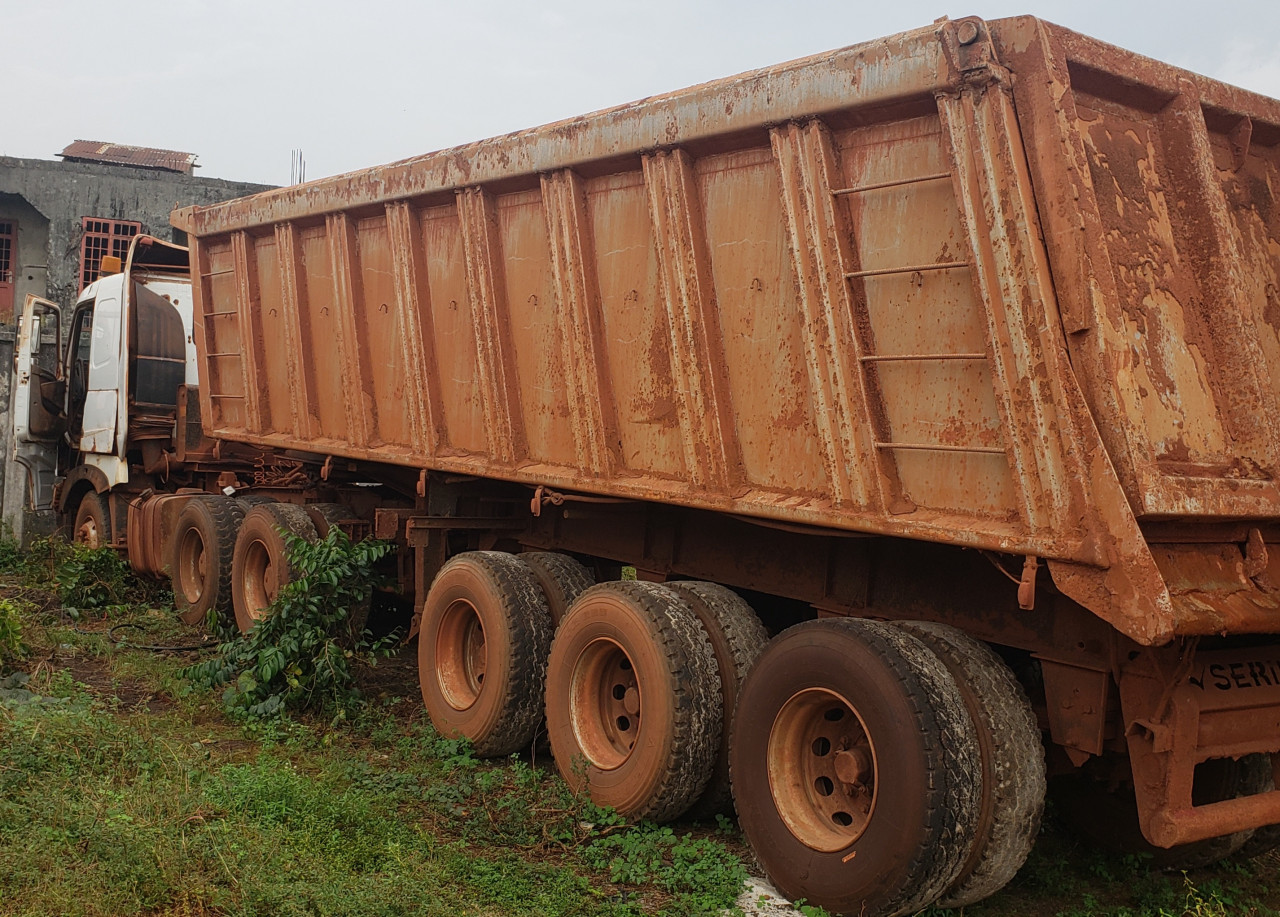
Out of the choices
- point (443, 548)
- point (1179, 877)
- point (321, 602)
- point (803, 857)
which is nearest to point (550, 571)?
point (443, 548)

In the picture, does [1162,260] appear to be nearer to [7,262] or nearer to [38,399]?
[38,399]

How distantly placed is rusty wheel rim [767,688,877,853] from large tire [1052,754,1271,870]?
993mm

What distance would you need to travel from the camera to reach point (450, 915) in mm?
3709

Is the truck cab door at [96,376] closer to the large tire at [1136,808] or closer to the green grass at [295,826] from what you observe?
the green grass at [295,826]

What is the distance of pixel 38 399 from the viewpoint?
11508 millimetres

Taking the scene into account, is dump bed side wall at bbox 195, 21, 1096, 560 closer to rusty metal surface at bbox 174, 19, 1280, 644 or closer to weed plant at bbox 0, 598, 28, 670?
rusty metal surface at bbox 174, 19, 1280, 644

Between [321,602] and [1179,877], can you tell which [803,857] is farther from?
[321,602]

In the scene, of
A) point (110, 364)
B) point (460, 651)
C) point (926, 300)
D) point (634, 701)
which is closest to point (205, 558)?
point (110, 364)

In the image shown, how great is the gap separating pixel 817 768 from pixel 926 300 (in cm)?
176

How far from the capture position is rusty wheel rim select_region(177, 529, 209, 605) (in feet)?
31.4

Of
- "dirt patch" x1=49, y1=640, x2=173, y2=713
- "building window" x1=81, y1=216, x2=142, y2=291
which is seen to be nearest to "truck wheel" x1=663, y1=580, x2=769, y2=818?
"dirt patch" x1=49, y1=640, x2=173, y2=713

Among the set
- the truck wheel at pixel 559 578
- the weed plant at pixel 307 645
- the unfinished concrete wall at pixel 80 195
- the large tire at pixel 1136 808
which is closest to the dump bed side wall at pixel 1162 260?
the large tire at pixel 1136 808

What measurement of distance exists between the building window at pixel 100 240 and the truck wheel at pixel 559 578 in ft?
66.9

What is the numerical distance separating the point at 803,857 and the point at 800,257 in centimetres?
218
